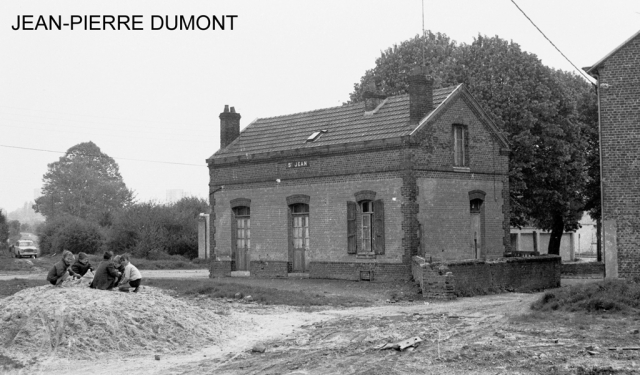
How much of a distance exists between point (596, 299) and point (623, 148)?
23.8ft

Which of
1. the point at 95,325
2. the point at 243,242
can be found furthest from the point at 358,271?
the point at 95,325

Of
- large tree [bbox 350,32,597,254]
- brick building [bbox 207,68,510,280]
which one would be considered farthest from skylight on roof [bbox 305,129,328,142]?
large tree [bbox 350,32,597,254]

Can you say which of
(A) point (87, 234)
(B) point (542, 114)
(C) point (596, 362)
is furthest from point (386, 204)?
(A) point (87, 234)

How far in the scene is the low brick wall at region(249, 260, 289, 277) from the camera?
3133 cm

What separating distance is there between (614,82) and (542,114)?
1167cm

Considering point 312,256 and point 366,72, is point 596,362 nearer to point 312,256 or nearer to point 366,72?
point 312,256

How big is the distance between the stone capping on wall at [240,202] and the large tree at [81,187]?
146 ft

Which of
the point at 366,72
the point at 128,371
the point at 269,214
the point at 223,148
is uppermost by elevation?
the point at 366,72

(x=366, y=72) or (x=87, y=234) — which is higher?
(x=366, y=72)

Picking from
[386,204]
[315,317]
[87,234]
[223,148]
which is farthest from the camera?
[87,234]

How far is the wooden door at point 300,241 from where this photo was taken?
31.0m

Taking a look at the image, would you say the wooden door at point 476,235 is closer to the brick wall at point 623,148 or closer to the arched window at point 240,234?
the brick wall at point 623,148

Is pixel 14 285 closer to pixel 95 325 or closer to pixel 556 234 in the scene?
pixel 95 325

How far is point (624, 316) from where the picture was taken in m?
17.0
